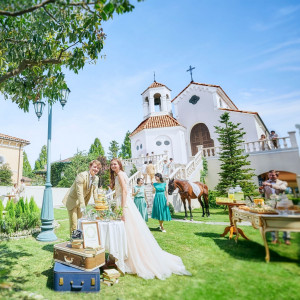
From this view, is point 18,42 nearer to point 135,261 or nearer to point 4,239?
point 135,261

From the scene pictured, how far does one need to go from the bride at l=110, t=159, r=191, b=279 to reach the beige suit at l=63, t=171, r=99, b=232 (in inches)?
33.8

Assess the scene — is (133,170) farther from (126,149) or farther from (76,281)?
(126,149)

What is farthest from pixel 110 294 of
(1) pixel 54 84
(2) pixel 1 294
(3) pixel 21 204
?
(3) pixel 21 204

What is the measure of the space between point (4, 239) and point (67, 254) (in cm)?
523

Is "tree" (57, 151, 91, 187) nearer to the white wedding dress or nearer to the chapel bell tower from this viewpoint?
the chapel bell tower

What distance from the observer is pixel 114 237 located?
4012 mm

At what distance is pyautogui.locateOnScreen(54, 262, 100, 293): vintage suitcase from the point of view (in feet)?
11.1

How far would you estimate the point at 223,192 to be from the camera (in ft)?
44.9

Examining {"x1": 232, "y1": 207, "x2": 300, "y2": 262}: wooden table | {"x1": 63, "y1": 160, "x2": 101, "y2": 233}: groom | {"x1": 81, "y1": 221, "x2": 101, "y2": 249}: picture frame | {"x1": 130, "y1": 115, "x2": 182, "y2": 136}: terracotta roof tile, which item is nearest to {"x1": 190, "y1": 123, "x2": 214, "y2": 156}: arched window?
{"x1": 130, "y1": 115, "x2": 182, "y2": 136}: terracotta roof tile

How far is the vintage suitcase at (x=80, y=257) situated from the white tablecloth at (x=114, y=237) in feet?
0.89

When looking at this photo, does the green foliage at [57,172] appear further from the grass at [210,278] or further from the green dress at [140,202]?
the grass at [210,278]

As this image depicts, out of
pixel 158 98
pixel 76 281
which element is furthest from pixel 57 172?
pixel 76 281

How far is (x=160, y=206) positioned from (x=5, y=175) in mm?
22429

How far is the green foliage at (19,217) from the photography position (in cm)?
745
